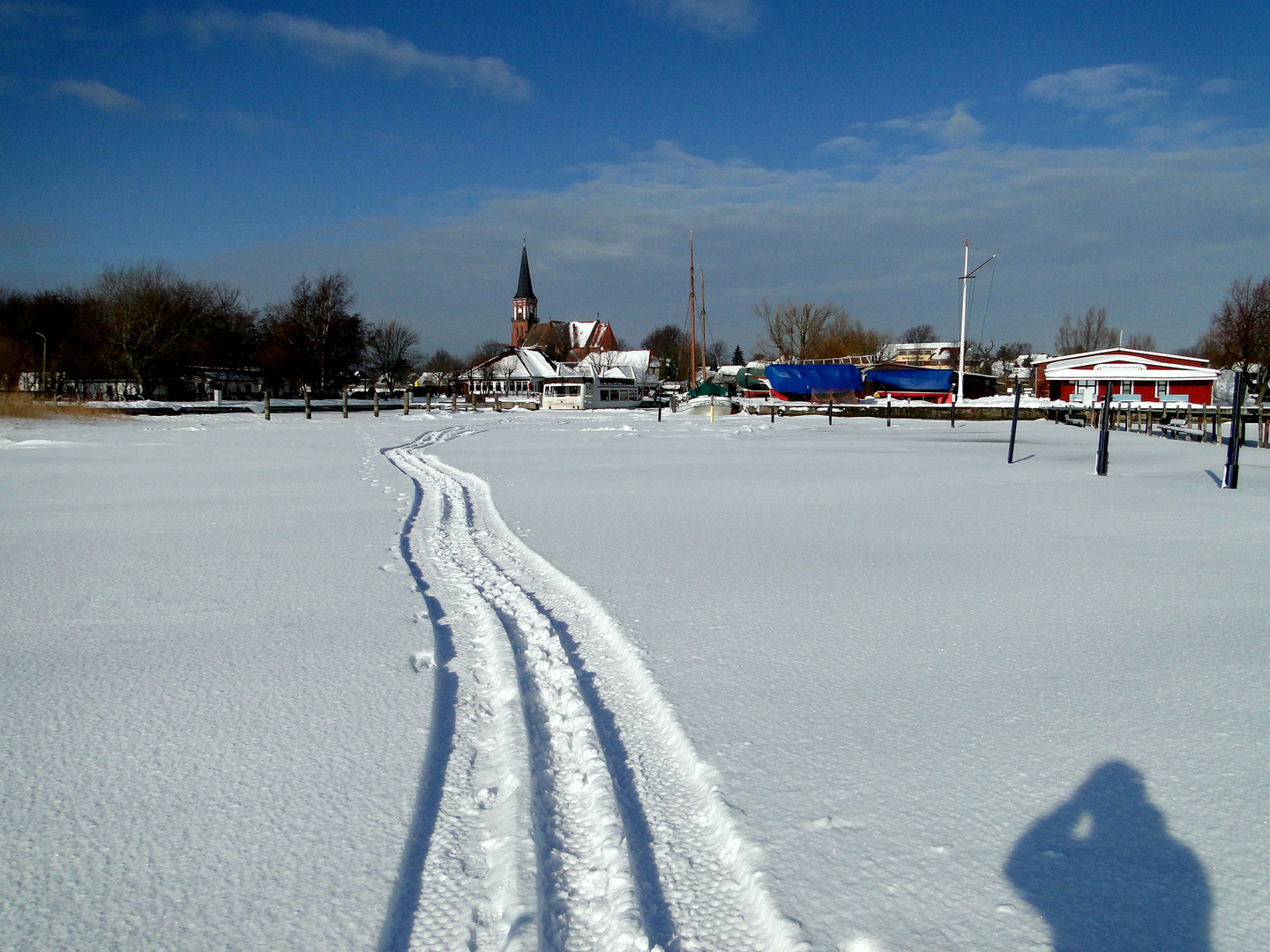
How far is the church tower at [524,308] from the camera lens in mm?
127125

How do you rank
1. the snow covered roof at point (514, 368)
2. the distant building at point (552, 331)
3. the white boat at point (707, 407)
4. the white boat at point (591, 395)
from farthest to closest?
the distant building at point (552, 331), the snow covered roof at point (514, 368), the white boat at point (591, 395), the white boat at point (707, 407)

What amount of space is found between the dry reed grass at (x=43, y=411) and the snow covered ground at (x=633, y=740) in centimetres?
2431

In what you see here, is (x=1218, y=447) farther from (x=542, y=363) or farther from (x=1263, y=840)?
(x=542, y=363)

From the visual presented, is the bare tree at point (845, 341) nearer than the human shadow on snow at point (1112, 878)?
No

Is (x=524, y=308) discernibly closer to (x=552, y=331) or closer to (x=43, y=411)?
(x=552, y=331)

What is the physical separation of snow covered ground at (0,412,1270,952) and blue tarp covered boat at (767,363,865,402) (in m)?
43.5

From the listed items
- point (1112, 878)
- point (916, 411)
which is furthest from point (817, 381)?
point (1112, 878)

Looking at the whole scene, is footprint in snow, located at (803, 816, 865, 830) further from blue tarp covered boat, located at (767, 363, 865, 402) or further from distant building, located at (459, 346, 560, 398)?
distant building, located at (459, 346, 560, 398)

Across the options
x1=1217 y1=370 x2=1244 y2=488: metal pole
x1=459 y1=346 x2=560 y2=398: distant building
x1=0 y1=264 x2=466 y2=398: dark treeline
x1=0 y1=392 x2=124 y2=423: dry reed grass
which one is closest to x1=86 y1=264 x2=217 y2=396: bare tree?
x1=0 y1=264 x2=466 y2=398: dark treeline

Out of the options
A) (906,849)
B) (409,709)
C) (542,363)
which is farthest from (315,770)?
(542,363)

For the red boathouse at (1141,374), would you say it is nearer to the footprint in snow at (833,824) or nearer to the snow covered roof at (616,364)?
the snow covered roof at (616,364)

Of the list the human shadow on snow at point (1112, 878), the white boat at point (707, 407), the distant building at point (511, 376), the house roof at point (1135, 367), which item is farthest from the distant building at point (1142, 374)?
the human shadow on snow at point (1112, 878)

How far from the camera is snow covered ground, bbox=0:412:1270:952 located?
2215mm

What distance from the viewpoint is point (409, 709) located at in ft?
11.5
